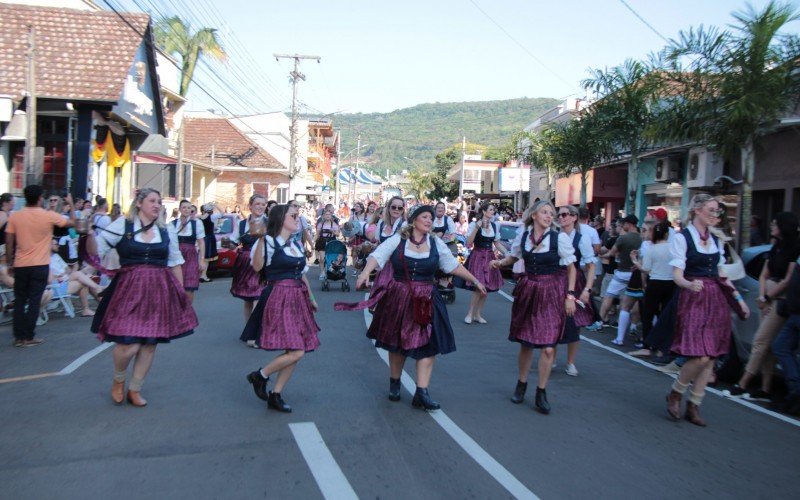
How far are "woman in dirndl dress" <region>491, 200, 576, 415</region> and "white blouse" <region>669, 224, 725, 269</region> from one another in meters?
0.91

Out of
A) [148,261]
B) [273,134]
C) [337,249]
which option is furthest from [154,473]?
[273,134]

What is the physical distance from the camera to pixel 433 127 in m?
183

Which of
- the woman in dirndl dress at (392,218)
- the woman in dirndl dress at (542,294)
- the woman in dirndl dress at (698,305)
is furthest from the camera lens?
the woman in dirndl dress at (392,218)

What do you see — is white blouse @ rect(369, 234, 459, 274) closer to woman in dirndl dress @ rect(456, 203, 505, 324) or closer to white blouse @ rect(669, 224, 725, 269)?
white blouse @ rect(669, 224, 725, 269)

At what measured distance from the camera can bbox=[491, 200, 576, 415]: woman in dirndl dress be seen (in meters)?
6.97

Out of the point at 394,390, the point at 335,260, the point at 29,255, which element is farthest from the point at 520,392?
the point at 335,260

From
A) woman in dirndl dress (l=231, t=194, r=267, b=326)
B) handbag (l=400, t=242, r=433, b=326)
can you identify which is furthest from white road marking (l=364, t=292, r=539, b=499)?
woman in dirndl dress (l=231, t=194, r=267, b=326)

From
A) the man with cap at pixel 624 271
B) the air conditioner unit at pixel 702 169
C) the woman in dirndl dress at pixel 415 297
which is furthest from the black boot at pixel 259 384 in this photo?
the air conditioner unit at pixel 702 169

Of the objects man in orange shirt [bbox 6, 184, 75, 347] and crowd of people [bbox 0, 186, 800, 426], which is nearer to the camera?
crowd of people [bbox 0, 186, 800, 426]

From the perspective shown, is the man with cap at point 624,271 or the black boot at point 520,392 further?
the man with cap at point 624,271

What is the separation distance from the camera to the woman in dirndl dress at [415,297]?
22.0ft

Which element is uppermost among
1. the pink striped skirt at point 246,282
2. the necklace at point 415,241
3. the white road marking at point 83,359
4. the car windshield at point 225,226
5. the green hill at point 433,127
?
the green hill at point 433,127

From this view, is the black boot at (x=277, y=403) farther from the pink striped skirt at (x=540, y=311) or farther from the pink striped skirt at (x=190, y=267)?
the pink striped skirt at (x=190, y=267)

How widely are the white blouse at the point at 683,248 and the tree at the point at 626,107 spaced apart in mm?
12755
